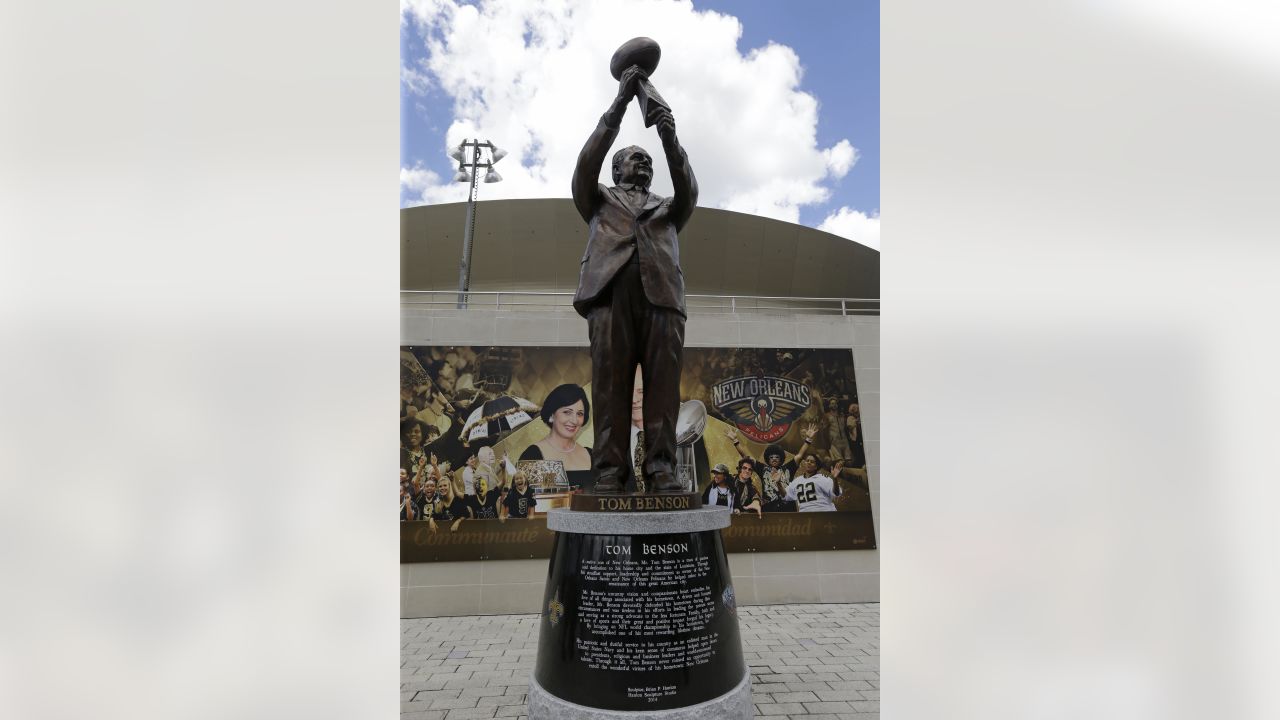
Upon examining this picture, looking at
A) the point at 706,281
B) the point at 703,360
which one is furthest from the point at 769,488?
the point at 706,281

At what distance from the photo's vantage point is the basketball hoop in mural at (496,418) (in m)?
7.82

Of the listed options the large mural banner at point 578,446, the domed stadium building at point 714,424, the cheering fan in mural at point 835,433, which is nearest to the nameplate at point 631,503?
the large mural banner at point 578,446

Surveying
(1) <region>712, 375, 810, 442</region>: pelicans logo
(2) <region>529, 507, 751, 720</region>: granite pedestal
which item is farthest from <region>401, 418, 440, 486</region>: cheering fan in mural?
(2) <region>529, 507, 751, 720</region>: granite pedestal

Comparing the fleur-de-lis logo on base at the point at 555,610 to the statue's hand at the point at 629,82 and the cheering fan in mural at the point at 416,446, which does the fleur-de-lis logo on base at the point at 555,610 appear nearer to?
the statue's hand at the point at 629,82

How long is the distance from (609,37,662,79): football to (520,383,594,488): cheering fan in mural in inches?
191

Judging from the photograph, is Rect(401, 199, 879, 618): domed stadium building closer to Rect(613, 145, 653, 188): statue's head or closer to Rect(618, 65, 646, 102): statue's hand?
Rect(613, 145, 653, 188): statue's head

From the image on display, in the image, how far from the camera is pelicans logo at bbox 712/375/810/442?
27.1 feet

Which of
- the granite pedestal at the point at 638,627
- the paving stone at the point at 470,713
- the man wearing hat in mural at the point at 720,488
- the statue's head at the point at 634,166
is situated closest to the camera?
the granite pedestal at the point at 638,627

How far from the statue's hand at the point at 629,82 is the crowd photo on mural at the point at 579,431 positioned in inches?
177

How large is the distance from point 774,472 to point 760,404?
90 cm

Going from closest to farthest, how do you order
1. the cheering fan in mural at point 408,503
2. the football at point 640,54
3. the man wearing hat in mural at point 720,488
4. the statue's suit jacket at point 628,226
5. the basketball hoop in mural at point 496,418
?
the football at point 640,54, the statue's suit jacket at point 628,226, the cheering fan in mural at point 408,503, the basketball hoop in mural at point 496,418, the man wearing hat in mural at point 720,488

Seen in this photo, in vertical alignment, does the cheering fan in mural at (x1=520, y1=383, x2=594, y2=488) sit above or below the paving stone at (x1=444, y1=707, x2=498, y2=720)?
above

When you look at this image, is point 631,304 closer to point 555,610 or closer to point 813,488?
point 555,610

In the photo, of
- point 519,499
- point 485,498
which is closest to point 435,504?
point 485,498
